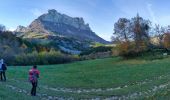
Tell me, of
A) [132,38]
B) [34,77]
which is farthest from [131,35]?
[34,77]

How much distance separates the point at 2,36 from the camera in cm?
14700

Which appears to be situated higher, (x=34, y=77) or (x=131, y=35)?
(x=131, y=35)

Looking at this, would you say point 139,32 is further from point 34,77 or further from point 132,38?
point 34,77

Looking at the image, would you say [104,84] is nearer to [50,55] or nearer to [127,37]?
[127,37]

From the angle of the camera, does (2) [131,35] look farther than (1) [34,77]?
Yes

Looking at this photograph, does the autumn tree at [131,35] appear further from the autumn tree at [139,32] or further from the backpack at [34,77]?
the backpack at [34,77]

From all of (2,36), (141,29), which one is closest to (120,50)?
(141,29)

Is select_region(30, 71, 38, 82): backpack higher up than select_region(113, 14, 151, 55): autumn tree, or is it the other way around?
select_region(113, 14, 151, 55): autumn tree

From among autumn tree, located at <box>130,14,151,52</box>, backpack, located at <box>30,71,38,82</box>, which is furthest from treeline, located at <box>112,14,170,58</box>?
backpack, located at <box>30,71,38,82</box>

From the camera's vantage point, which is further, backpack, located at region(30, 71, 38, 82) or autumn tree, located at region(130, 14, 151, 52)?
autumn tree, located at region(130, 14, 151, 52)

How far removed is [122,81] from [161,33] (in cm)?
9428

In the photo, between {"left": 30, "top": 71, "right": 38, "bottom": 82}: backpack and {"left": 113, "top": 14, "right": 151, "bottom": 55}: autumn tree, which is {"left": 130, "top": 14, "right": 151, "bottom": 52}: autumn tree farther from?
{"left": 30, "top": 71, "right": 38, "bottom": 82}: backpack

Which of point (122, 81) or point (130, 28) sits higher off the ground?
point (130, 28)

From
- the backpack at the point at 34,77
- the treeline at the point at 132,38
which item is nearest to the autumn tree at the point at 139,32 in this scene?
the treeline at the point at 132,38
